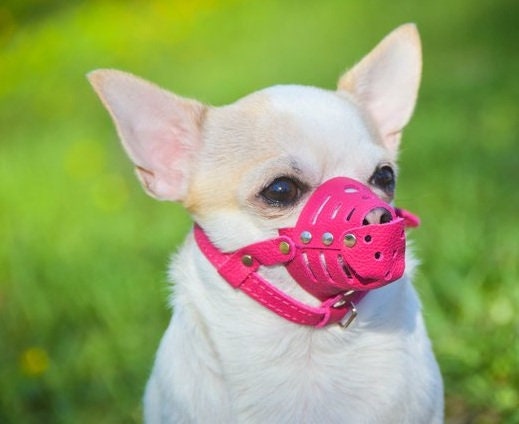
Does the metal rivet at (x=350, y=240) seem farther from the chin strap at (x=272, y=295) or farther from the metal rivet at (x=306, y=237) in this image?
the chin strap at (x=272, y=295)

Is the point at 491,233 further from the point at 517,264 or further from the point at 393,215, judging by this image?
the point at 393,215

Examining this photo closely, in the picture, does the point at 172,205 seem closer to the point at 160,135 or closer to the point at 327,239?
the point at 160,135

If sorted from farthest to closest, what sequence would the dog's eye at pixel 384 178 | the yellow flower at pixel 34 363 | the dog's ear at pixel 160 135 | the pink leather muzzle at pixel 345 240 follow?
the yellow flower at pixel 34 363
the dog's ear at pixel 160 135
the dog's eye at pixel 384 178
the pink leather muzzle at pixel 345 240

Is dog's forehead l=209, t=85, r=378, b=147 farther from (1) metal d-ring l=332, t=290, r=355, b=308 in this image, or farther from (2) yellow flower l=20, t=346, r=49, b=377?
(2) yellow flower l=20, t=346, r=49, b=377

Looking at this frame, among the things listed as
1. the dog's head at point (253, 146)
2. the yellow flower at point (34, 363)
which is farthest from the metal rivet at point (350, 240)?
the yellow flower at point (34, 363)

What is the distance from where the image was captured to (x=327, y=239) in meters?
2.62

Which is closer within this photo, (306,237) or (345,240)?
(345,240)

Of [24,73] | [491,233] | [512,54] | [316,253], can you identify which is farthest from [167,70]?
[316,253]

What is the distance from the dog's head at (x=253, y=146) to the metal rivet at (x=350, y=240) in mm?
243

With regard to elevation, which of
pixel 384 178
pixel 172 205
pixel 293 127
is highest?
pixel 293 127

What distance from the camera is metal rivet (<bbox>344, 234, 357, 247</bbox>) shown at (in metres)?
2.56

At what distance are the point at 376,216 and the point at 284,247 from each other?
0.92ft

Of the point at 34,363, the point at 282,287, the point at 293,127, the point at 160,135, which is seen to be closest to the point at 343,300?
the point at 282,287

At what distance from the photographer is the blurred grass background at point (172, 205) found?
13.2 ft
